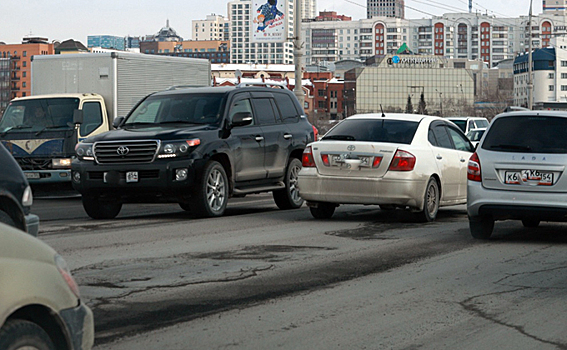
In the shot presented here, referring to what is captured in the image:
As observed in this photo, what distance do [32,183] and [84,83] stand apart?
350cm

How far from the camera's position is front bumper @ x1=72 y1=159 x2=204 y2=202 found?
1305 centimetres

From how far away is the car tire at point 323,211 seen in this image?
44.0ft

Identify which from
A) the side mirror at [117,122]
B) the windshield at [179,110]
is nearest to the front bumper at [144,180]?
the windshield at [179,110]

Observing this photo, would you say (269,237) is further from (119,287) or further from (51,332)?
(51,332)

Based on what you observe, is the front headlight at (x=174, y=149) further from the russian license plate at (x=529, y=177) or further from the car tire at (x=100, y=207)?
the russian license plate at (x=529, y=177)

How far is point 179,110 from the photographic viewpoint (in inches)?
573

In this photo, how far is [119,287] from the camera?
24.6 feet

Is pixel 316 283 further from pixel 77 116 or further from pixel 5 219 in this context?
pixel 77 116

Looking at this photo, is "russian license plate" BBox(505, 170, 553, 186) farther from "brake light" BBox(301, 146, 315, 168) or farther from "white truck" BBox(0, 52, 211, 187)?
"white truck" BBox(0, 52, 211, 187)

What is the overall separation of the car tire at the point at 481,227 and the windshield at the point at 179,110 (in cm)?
465

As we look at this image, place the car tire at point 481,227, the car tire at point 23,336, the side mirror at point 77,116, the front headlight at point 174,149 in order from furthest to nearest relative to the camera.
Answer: the side mirror at point 77,116 < the front headlight at point 174,149 < the car tire at point 481,227 < the car tire at point 23,336

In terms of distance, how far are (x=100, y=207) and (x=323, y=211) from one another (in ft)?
11.0

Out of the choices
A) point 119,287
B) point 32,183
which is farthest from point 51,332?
point 32,183

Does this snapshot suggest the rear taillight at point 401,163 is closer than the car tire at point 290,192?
Yes
